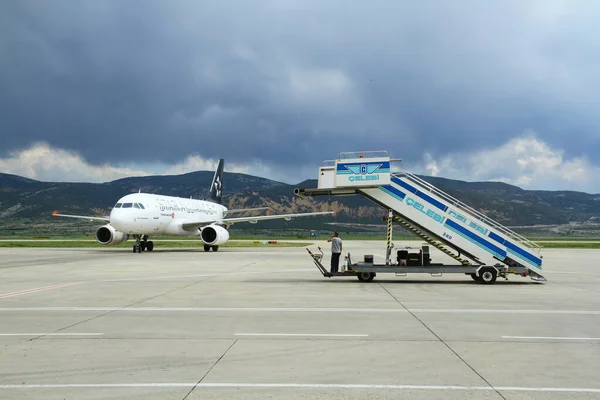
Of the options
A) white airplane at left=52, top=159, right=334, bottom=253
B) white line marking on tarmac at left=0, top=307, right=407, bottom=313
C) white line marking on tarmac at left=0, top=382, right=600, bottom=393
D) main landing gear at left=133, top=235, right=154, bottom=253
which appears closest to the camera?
white line marking on tarmac at left=0, top=382, right=600, bottom=393

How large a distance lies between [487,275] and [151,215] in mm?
26359

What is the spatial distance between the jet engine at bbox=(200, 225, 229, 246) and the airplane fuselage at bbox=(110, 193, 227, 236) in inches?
81.0

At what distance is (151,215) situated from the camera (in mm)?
39719

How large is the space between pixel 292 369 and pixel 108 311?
7.14 m

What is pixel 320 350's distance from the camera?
8.62 meters

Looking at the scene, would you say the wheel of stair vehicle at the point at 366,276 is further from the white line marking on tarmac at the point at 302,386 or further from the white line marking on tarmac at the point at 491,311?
the white line marking on tarmac at the point at 302,386

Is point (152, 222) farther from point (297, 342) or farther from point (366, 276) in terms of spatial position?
point (297, 342)

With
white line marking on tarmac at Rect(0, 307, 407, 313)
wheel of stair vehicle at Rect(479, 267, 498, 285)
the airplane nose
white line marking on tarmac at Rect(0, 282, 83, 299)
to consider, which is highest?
the airplane nose

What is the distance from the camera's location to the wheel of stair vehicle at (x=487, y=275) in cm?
2017

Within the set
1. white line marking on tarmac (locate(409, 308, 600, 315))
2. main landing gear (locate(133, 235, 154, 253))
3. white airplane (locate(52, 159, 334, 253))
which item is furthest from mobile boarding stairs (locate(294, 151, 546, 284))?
main landing gear (locate(133, 235, 154, 253))

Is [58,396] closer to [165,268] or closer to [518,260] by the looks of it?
[518,260]

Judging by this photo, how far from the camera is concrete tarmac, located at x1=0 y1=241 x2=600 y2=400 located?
21.6ft

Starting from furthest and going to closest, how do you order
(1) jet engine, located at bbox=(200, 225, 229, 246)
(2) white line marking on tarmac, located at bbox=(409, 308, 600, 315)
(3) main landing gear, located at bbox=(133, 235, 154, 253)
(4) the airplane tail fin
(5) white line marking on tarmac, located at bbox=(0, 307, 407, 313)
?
(4) the airplane tail fin → (1) jet engine, located at bbox=(200, 225, 229, 246) → (3) main landing gear, located at bbox=(133, 235, 154, 253) → (5) white line marking on tarmac, located at bbox=(0, 307, 407, 313) → (2) white line marking on tarmac, located at bbox=(409, 308, 600, 315)

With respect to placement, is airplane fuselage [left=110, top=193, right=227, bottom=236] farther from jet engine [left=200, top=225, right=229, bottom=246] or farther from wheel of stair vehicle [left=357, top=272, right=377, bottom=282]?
wheel of stair vehicle [left=357, top=272, right=377, bottom=282]
